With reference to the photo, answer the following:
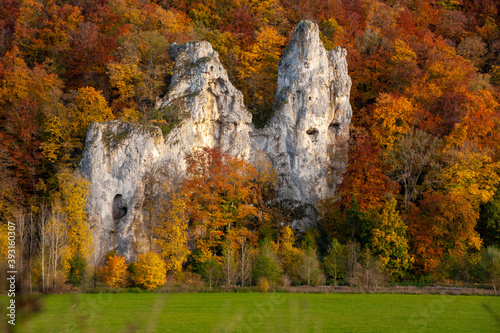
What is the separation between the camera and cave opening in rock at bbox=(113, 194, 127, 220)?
3459cm

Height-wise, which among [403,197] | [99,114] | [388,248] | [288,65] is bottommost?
[388,248]

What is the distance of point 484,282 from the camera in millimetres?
32750

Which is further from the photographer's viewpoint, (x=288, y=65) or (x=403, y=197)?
(x=288, y=65)

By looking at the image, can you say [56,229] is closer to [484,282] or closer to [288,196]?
[288,196]

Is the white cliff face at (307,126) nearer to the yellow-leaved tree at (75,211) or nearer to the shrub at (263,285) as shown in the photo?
the shrub at (263,285)

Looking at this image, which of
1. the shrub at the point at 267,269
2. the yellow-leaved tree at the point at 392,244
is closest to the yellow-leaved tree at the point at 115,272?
the shrub at the point at 267,269

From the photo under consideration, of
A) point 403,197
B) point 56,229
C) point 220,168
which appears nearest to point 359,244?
point 403,197

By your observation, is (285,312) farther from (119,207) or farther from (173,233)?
(119,207)

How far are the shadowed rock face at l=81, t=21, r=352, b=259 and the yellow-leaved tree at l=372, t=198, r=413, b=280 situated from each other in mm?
6853

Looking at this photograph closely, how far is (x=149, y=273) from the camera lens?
97.9 ft

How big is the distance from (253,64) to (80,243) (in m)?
22.0

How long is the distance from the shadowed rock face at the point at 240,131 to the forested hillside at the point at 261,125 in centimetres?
129

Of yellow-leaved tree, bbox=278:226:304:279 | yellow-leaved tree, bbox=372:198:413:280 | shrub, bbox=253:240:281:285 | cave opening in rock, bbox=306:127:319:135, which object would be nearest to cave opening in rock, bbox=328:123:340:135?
cave opening in rock, bbox=306:127:319:135

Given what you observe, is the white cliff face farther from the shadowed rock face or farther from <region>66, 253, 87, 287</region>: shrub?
<region>66, 253, 87, 287</region>: shrub
